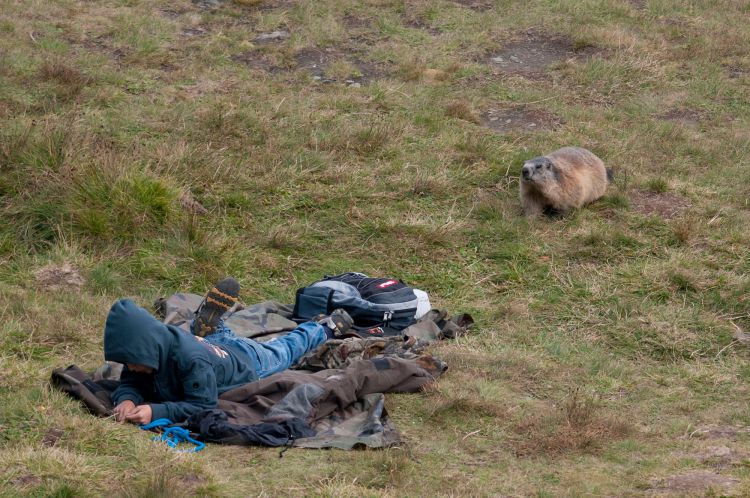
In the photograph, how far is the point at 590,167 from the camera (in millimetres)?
9789

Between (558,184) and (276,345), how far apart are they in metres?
4.06

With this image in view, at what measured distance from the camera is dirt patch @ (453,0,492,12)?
1474cm

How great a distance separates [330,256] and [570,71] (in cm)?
569

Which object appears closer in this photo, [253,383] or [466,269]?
[253,383]

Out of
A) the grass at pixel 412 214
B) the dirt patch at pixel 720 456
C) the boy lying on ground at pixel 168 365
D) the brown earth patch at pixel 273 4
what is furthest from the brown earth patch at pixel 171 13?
the dirt patch at pixel 720 456

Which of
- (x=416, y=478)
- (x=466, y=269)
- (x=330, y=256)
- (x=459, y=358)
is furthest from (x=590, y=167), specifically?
(x=416, y=478)

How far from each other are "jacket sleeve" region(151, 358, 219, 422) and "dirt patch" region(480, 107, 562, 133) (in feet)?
21.9

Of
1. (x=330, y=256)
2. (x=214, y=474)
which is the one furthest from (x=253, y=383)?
(x=330, y=256)

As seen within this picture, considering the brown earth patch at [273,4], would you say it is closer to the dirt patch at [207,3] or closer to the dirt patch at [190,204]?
the dirt patch at [207,3]

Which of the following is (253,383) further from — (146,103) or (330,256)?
(146,103)

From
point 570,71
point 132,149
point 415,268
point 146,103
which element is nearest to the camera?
point 415,268

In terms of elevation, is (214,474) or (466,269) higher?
(214,474)

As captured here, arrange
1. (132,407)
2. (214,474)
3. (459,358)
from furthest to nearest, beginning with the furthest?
(459,358) < (132,407) < (214,474)

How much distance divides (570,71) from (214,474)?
31.3 ft
